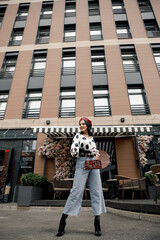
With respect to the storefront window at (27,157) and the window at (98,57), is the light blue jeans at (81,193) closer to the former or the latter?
the storefront window at (27,157)

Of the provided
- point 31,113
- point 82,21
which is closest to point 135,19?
point 82,21

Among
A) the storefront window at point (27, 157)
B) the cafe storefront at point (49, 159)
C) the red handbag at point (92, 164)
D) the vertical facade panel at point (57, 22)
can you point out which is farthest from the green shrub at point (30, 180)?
the vertical facade panel at point (57, 22)

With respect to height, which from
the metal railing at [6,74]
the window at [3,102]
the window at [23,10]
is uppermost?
the window at [23,10]

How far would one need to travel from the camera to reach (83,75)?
1072cm

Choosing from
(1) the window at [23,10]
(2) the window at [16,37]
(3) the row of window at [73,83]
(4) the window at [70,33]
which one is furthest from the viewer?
(1) the window at [23,10]

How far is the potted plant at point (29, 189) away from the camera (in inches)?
212

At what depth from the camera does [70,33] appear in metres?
13.4

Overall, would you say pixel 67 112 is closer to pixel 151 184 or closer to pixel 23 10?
pixel 151 184

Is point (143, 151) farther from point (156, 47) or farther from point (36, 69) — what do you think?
point (36, 69)

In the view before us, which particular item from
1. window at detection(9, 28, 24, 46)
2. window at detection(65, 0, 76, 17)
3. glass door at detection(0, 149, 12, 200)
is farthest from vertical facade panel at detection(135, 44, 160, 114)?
window at detection(9, 28, 24, 46)

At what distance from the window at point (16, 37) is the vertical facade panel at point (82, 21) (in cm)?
496

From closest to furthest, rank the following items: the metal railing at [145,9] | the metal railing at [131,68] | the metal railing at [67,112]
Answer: the metal railing at [67,112], the metal railing at [131,68], the metal railing at [145,9]

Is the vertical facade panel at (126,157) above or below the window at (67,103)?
below

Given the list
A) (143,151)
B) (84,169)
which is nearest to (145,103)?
(143,151)
